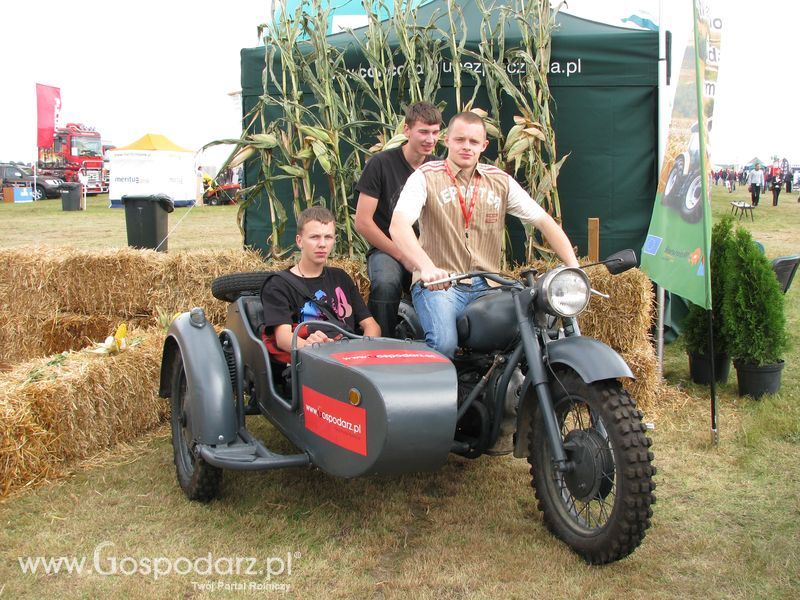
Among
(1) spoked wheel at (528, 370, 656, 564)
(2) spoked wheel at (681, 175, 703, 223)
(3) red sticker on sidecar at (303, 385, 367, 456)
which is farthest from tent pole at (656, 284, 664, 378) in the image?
(3) red sticker on sidecar at (303, 385, 367, 456)

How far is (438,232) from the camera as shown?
→ 132 inches

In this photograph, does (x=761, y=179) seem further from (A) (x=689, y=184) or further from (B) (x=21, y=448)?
(B) (x=21, y=448)

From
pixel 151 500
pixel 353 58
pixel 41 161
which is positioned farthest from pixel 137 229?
pixel 41 161

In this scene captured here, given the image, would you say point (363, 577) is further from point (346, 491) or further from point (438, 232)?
point (438, 232)

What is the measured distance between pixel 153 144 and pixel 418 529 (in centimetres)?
2087

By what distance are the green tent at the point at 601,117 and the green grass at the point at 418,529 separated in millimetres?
2130

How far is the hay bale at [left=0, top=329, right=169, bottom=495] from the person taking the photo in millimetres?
3471

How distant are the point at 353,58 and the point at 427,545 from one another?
4007 millimetres

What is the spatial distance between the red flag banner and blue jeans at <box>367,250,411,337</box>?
1168 inches

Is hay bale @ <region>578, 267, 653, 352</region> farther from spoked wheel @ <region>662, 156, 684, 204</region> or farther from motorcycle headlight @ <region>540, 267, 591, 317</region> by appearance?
motorcycle headlight @ <region>540, 267, 591, 317</region>

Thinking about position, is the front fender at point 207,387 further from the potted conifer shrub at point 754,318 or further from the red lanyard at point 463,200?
the potted conifer shrub at point 754,318

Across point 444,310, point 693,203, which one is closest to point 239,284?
point 444,310

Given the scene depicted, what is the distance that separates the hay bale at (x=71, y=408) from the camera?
11.4 feet

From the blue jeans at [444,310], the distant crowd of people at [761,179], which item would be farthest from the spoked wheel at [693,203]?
the distant crowd of people at [761,179]
